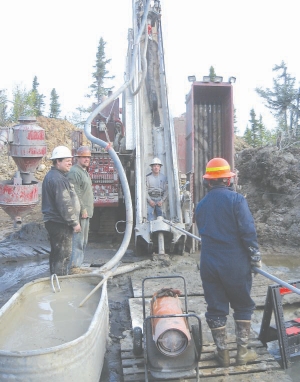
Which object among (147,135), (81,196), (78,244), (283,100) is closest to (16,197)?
(81,196)

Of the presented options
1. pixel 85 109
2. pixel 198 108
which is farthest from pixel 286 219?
pixel 85 109

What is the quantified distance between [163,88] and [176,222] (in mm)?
2748

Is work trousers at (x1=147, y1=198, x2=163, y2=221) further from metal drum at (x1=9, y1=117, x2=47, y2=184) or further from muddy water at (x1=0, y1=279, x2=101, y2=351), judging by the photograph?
muddy water at (x1=0, y1=279, x2=101, y2=351)

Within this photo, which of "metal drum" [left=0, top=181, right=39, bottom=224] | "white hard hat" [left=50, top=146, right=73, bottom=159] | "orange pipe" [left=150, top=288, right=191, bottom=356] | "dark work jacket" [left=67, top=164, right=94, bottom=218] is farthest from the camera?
"dark work jacket" [left=67, top=164, right=94, bottom=218]

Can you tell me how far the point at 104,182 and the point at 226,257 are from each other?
4.84 meters

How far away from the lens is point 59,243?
5.16 m

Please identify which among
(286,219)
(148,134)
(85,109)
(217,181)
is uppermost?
(85,109)

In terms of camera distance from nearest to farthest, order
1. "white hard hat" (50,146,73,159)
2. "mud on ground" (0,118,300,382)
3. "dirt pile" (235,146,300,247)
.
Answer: "white hard hat" (50,146,73,159) → "mud on ground" (0,118,300,382) → "dirt pile" (235,146,300,247)

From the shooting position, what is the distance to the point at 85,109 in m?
46.5

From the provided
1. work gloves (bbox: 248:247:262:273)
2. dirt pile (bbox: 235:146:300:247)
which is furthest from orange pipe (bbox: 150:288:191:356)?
dirt pile (bbox: 235:146:300:247)

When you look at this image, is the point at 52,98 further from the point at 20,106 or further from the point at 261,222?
the point at 261,222

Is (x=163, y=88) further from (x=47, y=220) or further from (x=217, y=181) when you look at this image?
(x=217, y=181)

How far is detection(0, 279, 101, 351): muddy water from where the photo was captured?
3.22m

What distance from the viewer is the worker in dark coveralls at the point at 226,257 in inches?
139
